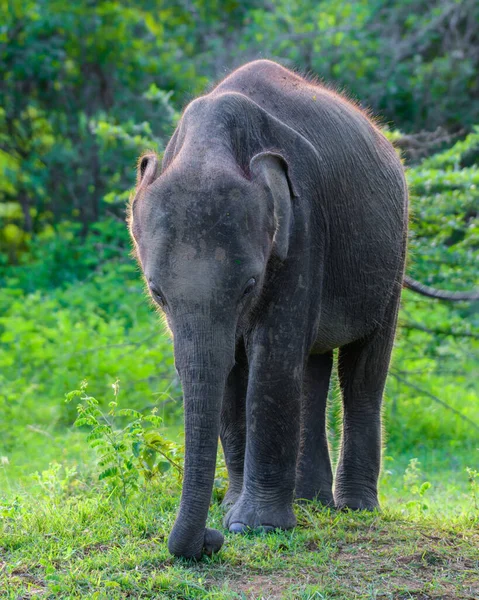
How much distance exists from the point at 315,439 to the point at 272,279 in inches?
56.5

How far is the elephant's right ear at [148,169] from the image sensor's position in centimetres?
476

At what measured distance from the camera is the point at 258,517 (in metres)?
5.12

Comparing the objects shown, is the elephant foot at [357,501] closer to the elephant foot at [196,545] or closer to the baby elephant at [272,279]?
the baby elephant at [272,279]

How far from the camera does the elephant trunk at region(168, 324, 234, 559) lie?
4.33 m

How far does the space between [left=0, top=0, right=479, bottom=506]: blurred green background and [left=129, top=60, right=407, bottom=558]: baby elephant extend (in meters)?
2.89

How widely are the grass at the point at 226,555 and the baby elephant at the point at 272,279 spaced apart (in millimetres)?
183

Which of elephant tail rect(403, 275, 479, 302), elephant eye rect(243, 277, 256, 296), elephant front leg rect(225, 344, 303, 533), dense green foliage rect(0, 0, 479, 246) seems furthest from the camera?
dense green foliage rect(0, 0, 479, 246)

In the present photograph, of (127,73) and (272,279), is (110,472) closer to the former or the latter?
(272,279)

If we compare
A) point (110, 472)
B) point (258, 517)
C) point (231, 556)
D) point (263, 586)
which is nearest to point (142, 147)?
point (110, 472)

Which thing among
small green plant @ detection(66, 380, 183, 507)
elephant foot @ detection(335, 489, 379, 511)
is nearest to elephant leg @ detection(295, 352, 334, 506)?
elephant foot @ detection(335, 489, 379, 511)

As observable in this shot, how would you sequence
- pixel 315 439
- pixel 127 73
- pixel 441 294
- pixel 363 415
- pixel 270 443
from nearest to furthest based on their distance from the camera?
pixel 270 443 < pixel 315 439 < pixel 363 415 < pixel 441 294 < pixel 127 73

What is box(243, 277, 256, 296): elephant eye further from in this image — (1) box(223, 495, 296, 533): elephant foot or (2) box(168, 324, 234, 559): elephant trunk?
(1) box(223, 495, 296, 533): elephant foot

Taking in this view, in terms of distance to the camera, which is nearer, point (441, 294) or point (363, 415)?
point (363, 415)

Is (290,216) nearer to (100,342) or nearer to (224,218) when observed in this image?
(224,218)
